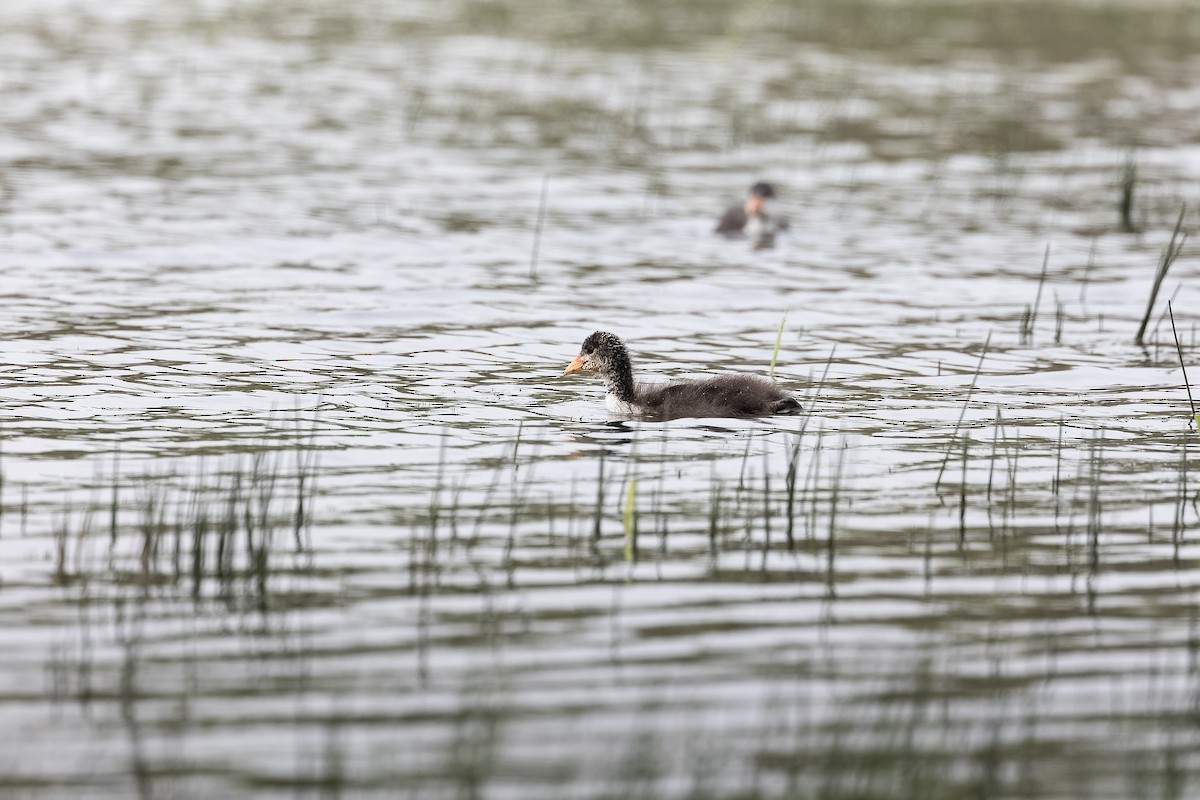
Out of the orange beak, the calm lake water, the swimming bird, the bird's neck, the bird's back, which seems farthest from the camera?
the swimming bird

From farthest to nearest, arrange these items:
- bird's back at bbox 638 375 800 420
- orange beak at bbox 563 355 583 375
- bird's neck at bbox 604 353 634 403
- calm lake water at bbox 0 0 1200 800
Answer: orange beak at bbox 563 355 583 375
bird's neck at bbox 604 353 634 403
bird's back at bbox 638 375 800 420
calm lake water at bbox 0 0 1200 800

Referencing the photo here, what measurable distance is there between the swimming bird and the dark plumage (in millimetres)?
7864

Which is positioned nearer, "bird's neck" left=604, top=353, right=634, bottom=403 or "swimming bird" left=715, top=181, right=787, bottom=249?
"bird's neck" left=604, top=353, right=634, bottom=403

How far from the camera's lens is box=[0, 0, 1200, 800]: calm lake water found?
6910 millimetres

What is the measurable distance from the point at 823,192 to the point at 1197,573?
1563 cm

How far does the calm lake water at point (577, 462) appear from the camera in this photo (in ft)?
22.7

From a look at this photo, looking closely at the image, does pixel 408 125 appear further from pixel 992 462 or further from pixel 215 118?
pixel 992 462

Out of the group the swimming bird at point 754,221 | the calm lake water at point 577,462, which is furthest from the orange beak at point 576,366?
the swimming bird at point 754,221

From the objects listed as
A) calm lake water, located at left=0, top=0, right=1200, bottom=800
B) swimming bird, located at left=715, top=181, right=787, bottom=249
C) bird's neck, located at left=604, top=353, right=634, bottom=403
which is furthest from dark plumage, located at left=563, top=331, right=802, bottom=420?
swimming bird, located at left=715, top=181, right=787, bottom=249

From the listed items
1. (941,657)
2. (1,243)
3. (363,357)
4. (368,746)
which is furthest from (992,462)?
(1,243)

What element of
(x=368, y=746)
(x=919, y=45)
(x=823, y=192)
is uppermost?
(x=919, y=45)

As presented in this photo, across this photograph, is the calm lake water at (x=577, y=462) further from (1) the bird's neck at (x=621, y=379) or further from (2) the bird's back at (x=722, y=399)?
(1) the bird's neck at (x=621, y=379)

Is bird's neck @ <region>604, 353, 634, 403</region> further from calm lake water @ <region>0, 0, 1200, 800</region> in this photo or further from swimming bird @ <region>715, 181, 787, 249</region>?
swimming bird @ <region>715, 181, 787, 249</region>

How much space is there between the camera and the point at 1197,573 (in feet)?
Result: 29.5
